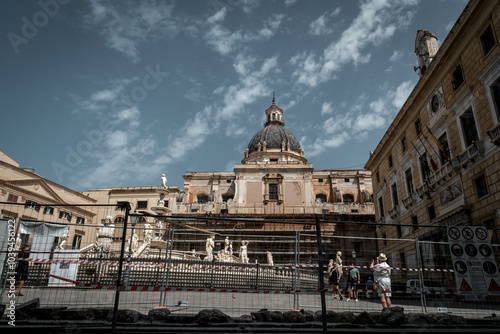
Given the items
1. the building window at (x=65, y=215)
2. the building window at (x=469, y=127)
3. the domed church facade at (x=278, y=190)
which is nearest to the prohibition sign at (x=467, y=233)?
the building window at (x=469, y=127)

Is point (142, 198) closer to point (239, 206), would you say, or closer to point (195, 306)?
point (239, 206)

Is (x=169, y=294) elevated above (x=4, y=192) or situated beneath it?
situated beneath

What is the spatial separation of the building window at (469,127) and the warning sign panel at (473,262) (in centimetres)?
994

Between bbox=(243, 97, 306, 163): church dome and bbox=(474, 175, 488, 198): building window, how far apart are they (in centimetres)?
3922

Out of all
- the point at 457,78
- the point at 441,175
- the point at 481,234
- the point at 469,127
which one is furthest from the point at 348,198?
the point at 481,234

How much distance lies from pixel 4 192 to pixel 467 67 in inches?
1476

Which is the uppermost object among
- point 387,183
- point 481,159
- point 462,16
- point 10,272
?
point 462,16

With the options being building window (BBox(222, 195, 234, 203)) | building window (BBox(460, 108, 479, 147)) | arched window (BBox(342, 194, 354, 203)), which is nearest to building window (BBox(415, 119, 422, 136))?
building window (BBox(460, 108, 479, 147))

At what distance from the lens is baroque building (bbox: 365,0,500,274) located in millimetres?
14008

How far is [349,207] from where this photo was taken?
45.2 meters

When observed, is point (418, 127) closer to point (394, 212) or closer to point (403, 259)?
point (394, 212)

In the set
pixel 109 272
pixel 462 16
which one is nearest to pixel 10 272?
pixel 109 272

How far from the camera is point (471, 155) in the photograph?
15.0 m

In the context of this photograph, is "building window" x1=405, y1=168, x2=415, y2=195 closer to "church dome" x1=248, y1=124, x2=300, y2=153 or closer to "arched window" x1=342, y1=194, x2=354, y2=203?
"arched window" x1=342, y1=194, x2=354, y2=203
